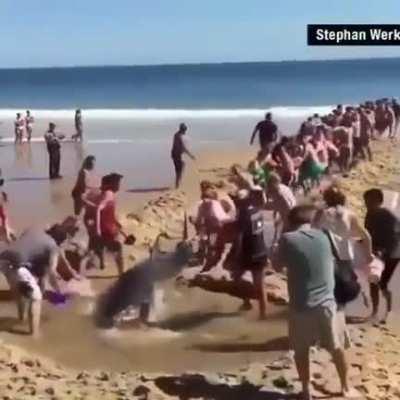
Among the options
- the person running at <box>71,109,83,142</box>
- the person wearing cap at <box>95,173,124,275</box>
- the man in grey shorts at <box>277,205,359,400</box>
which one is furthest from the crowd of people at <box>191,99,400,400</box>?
the person running at <box>71,109,83,142</box>

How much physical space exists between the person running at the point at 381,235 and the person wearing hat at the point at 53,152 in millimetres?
685

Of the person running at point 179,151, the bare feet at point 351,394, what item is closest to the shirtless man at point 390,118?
the person running at point 179,151

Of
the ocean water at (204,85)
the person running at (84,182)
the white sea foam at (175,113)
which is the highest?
the ocean water at (204,85)

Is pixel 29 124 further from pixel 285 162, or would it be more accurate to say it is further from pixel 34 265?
pixel 285 162

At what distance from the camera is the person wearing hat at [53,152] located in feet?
6.99

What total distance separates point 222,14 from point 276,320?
27.0 inches

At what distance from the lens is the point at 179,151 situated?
2.16 meters

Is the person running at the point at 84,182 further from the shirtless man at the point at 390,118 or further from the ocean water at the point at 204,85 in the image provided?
the shirtless man at the point at 390,118

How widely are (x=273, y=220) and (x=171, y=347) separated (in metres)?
0.36

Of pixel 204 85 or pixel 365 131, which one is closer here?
pixel 204 85

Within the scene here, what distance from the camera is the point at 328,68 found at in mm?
2133

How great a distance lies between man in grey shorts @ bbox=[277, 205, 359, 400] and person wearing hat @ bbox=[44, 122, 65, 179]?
53 centimetres

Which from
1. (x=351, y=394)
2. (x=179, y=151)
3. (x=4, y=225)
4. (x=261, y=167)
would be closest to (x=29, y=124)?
(x=4, y=225)

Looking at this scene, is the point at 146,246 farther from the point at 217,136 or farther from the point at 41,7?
the point at 41,7
